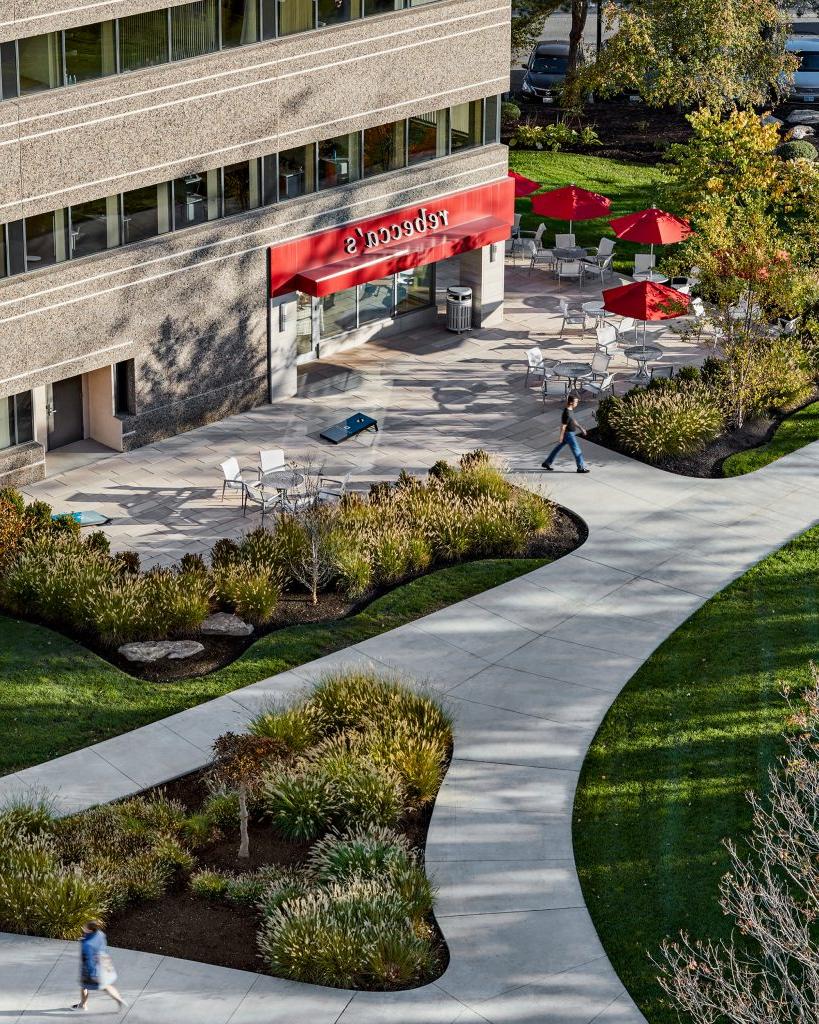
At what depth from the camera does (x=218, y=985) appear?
17578 mm

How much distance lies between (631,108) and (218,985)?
43.4 metres

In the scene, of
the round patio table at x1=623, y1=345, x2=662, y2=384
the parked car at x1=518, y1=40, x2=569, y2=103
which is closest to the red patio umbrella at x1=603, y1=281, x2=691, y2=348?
the round patio table at x1=623, y1=345, x2=662, y2=384

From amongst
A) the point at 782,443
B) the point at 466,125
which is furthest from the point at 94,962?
Answer: the point at 466,125

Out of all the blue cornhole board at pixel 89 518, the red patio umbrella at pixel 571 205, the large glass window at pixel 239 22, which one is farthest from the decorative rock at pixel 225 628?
the red patio umbrella at pixel 571 205

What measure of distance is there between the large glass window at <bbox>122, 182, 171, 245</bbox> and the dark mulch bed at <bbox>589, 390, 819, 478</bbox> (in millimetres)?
9235

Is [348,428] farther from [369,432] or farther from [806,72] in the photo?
[806,72]

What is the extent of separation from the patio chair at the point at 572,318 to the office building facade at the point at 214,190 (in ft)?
7.81

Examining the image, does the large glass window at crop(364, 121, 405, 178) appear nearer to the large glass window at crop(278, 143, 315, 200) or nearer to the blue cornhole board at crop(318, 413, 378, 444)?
the large glass window at crop(278, 143, 315, 200)

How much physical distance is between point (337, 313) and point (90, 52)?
939cm

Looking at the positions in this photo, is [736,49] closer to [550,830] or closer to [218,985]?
[550,830]

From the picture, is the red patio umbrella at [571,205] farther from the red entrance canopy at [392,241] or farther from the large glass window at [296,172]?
the large glass window at [296,172]

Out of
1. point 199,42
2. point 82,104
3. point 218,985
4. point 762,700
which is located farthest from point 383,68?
point 218,985

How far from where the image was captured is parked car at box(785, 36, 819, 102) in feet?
182

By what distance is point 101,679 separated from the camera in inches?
926
